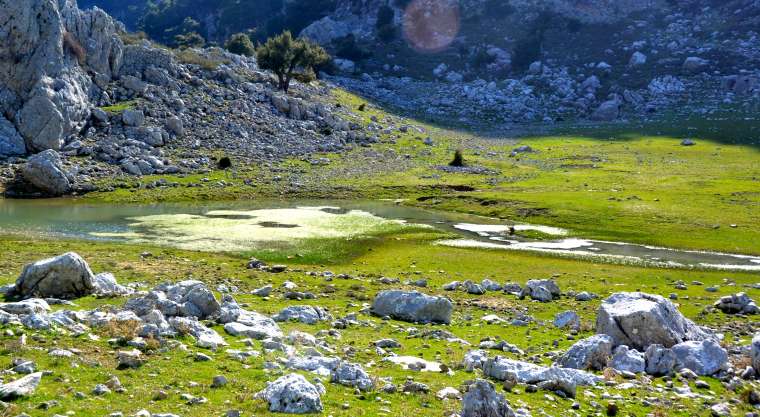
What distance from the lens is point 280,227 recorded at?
206 ft

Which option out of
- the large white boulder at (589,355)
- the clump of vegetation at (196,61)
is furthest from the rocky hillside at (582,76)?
the large white boulder at (589,355)

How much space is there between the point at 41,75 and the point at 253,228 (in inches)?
2152

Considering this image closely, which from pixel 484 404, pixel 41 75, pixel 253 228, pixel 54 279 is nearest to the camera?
pixel 484 404

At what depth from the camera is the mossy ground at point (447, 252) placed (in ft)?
56.7

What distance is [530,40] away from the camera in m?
200

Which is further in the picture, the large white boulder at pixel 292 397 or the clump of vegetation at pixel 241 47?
the clump of vegetation at pixel 241 47

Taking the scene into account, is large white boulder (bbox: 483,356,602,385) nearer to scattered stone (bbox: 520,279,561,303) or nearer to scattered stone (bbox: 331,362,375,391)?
scattered stone (bbox: 331,362,375,391)

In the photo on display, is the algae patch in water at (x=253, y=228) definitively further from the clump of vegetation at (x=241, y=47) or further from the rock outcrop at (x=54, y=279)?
the clump of vegetation at (x=241, y=47)

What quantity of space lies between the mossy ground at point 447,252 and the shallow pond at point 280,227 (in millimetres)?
3336

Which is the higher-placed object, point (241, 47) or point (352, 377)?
point (241, 47)

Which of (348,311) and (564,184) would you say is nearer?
(348,311)

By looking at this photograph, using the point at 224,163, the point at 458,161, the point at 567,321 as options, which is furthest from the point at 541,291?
the point at 458,161

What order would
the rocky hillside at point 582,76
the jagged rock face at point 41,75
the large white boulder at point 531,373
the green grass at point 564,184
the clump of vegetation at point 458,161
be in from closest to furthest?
the large white boulder at point 531,373 → the green grass at point 564,184 → the jagged rock face at point 41,75 → the clump of vegetation at point 458,161 → the rocky hillside at point 582,76

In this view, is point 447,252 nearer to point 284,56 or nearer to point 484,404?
point 484,404
